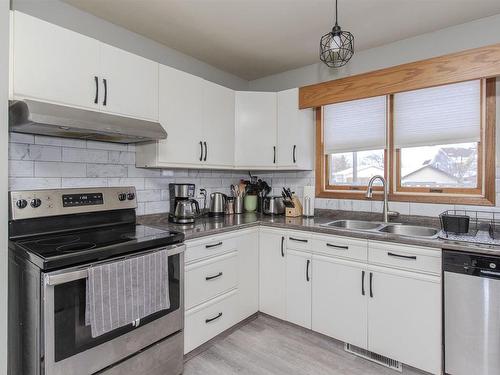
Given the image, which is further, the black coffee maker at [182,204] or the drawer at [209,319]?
the black coffee maker at [182,204]

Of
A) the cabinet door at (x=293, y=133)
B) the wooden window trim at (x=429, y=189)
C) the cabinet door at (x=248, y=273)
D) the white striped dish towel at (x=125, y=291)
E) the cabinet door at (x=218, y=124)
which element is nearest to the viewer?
the white striped dish towel at (x=125, y=291)

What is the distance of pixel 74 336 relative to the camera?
4.48 feet

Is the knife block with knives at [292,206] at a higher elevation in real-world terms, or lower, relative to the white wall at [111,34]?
lower

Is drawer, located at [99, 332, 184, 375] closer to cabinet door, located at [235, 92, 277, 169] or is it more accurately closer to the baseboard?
the baseboard

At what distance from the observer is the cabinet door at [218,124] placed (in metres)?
2.56

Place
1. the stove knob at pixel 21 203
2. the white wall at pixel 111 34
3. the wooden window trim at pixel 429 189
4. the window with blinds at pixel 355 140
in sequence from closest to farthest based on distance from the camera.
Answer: the stove knob at pixel 21 203, the white wall at pixel 111 34, the wooden window trim at pixel 429 189, the window with blinds at pixel 355 140

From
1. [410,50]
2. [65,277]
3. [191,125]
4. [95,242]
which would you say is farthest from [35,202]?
[410,50]

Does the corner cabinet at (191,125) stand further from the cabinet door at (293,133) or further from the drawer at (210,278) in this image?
the drawer at (210,278)

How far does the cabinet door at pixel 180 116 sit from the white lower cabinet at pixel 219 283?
28.5 inches

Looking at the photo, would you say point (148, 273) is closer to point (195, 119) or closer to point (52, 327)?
point (52, 327)

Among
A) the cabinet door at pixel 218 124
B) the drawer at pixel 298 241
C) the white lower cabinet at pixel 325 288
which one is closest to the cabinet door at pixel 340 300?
the white lower cabinet at pixel 325 288

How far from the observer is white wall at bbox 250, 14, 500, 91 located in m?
2.18

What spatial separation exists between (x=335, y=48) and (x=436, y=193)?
1543mm

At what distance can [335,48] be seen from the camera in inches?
64.2
